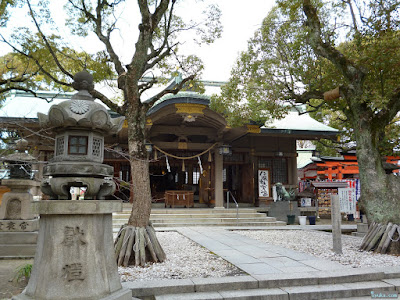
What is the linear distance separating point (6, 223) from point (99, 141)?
539 cm

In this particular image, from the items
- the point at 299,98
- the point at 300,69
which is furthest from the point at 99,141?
the point at 300,69

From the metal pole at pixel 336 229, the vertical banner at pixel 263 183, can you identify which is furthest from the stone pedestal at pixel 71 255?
the vertical banner at pixel 263 183

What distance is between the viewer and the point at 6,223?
25.1 feet

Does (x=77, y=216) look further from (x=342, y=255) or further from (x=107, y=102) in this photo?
(x=342, y=255)

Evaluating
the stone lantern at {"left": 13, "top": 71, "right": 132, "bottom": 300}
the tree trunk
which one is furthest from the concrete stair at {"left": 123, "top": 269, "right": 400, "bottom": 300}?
the tree trunk

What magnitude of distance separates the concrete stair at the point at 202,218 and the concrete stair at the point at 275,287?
24.6 ft

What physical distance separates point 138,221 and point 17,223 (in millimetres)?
3861

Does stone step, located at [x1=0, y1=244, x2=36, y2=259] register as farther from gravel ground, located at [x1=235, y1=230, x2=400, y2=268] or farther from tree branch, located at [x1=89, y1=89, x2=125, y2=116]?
gravel ground, located at [x1=235, y1=230, x2=400, y2=268]

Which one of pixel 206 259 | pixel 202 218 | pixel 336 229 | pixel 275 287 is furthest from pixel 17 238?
pixel 336 229

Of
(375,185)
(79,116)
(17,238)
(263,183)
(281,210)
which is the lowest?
(17,238)

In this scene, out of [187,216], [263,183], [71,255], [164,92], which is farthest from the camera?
[263,183]

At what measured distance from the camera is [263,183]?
16.2m

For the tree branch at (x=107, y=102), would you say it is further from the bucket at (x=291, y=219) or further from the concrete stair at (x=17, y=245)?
the bucket at (x=291, y=219)

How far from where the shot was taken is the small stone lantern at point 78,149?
12.3 feet
